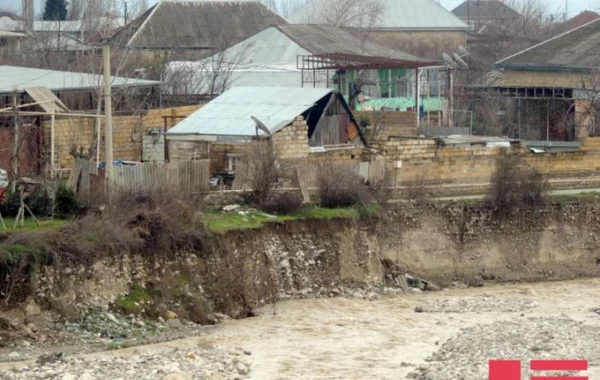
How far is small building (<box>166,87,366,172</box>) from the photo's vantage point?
3575 cm

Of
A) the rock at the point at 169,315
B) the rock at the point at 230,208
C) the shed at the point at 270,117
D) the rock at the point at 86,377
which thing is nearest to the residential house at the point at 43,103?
the shed at the point at 270,117

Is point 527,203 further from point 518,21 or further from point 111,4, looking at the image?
point 518,21

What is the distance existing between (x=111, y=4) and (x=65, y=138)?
145 feet

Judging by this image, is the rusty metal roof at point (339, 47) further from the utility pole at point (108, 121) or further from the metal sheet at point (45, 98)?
the utility pole at point (108, 121)

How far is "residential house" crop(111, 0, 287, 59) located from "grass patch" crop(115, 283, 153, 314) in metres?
32.1

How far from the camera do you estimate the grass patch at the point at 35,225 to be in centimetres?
2750

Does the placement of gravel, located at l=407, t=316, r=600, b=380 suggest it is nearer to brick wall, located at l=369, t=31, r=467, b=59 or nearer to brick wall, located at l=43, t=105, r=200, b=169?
brick wall, located at l=43, t=105, r=200, b=169

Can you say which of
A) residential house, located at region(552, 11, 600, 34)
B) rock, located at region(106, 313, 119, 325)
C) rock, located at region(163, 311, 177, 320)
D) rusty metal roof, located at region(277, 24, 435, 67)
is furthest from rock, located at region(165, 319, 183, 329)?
residential house, located at region(552, 11, 600, 34)

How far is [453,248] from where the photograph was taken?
3512cm

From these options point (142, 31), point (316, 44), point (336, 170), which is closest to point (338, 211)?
point (336, 170)

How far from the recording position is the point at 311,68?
4628cm

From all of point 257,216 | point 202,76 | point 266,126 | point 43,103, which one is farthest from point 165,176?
point 202,76

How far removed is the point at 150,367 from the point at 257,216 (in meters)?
9.35

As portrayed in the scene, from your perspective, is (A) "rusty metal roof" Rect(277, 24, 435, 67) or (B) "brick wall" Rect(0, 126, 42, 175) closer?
(B) "brick wall" Rect(0, 126, 42, 175)
